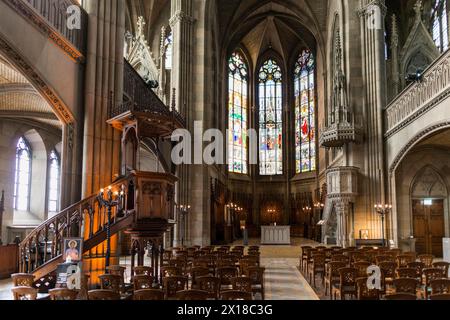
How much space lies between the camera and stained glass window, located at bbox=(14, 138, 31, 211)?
2344cm

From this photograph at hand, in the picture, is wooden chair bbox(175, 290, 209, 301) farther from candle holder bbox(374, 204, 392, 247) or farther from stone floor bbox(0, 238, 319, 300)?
candle holder bbox(374, 204, 392, 247)

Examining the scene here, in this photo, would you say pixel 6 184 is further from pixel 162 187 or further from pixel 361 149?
pixel 361 149

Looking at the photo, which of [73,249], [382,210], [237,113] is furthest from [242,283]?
[237,113]

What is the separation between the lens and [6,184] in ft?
71.2

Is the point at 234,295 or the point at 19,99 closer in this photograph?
the point at 234,295

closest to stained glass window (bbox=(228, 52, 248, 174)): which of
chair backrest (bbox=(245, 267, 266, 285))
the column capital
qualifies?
the column capital

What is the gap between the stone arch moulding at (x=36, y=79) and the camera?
10.8 m

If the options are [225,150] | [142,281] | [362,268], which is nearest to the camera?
[142,281]

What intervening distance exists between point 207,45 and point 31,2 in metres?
18.1

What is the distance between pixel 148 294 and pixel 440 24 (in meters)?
27.2

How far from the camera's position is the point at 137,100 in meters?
18.2

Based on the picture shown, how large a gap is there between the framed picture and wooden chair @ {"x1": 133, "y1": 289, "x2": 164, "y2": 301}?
14.7 ft

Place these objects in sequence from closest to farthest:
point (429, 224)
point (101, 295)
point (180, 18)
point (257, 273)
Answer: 1. point (101, 295)
2. point (257, 273)
3. point (429, 224)
4. point (180, 18)

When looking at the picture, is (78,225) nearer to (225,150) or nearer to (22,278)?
(22,278)
